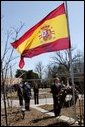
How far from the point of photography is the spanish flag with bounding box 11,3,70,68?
11.9 m

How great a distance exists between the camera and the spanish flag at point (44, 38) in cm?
1185

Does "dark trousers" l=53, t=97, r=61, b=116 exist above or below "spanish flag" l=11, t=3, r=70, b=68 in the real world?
below

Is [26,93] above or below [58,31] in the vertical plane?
below

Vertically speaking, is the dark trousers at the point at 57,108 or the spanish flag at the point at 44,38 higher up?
the spanish flag at the point at 44,38

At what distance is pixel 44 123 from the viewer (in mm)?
14094

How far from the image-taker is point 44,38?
12008mm

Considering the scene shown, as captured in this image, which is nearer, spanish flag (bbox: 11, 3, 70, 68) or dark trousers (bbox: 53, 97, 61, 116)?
spanish flag (bbox: 11, 3, 70, 68)

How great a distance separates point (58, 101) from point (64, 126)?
3939 millimetres

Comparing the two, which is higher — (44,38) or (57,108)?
(44,38)

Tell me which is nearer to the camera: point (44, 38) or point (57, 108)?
point (44, 38)

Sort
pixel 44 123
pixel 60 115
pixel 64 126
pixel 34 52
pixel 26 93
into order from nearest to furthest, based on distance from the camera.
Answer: pixel 34 52 < pixel 64 126 < pixel 44 123 < pixel 60 115 < pixel 26 93

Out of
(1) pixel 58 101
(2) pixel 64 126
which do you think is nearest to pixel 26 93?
(1) pixel 58 101

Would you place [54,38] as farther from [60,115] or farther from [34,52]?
[60,115]

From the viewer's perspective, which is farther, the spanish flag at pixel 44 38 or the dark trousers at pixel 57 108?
the dark trousers at pixel 57 108
